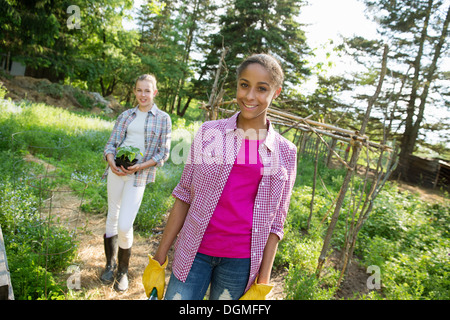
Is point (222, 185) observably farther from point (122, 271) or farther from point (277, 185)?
point (122, 271)

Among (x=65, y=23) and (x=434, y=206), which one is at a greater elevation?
(x=65, y=23)

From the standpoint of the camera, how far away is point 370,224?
5.41 metres

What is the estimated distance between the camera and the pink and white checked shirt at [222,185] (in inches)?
51.8

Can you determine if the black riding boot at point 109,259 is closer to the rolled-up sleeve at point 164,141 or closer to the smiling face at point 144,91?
the rolled-up sleeve at point 164,141

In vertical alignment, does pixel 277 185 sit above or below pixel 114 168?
above

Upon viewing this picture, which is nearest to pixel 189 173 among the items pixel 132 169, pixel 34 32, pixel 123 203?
pixel 132 169

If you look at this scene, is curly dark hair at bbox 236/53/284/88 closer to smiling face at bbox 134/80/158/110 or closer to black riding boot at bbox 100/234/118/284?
smiling face at bbox 134/80/158/110

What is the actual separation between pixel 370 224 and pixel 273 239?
4863 mm

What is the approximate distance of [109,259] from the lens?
8.74 feet

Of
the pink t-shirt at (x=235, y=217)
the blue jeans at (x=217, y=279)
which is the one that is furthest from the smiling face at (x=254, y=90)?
the blue jeans at (x=217, y=279)

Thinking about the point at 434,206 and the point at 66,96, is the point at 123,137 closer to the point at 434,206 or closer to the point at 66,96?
the point at 434,206

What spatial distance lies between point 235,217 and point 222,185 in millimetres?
168

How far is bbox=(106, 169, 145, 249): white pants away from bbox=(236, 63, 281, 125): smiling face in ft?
4.77
